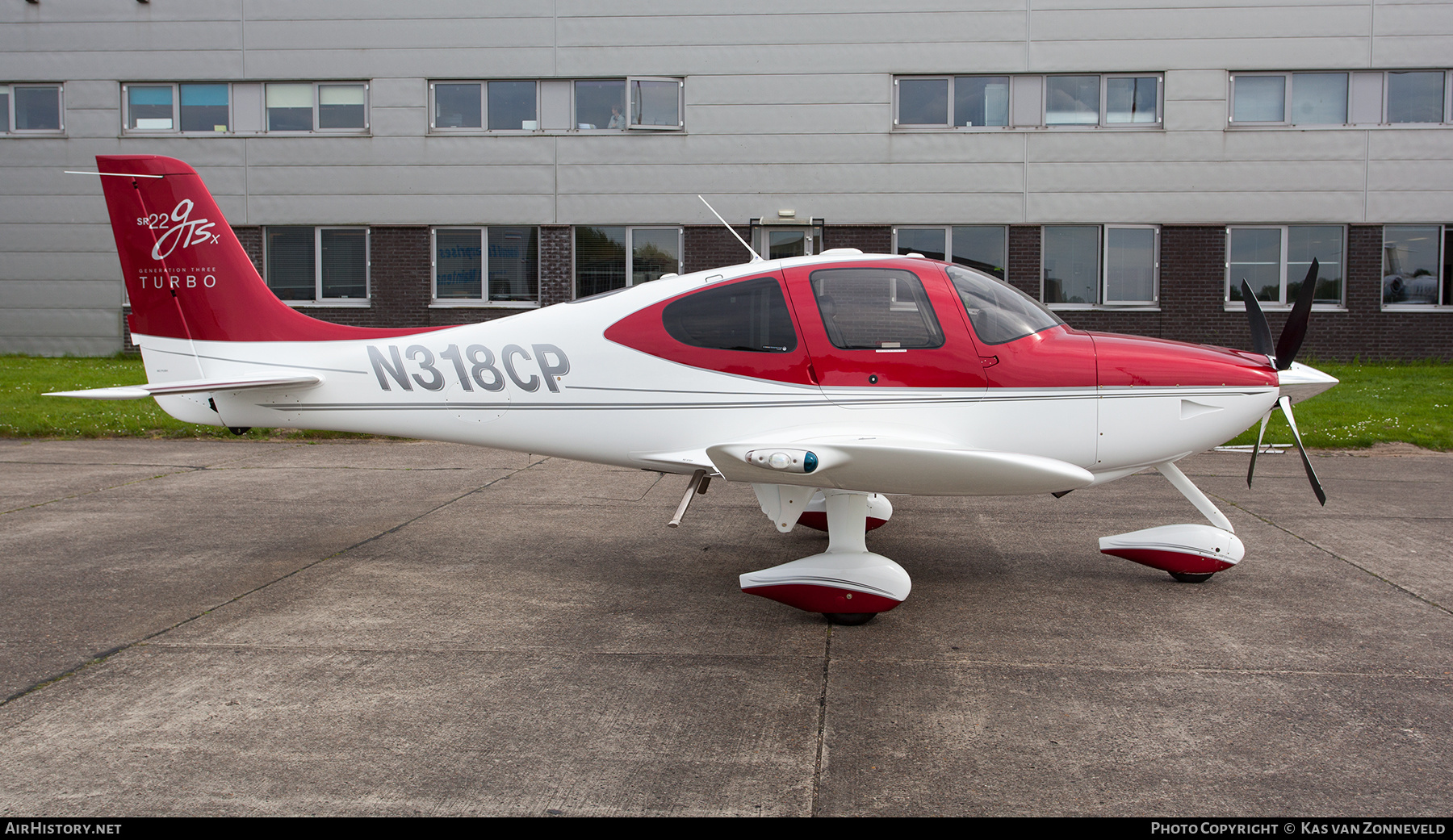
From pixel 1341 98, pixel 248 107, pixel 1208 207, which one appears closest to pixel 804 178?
pixel 1208 207

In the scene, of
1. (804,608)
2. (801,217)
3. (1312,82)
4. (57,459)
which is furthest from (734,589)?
(1312,82)

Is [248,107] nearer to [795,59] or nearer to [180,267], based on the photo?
[795,59]

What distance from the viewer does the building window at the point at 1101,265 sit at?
59.7 ft

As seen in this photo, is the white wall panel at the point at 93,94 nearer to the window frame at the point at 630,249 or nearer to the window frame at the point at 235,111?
the window frame at the point at 235,111

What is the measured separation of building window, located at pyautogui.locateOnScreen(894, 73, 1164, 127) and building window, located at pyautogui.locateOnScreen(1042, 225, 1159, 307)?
1988 millimetres

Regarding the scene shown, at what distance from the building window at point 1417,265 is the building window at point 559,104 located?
44.8 feet

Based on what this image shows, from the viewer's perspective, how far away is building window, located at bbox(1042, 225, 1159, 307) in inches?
716

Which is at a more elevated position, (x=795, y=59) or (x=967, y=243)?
(x=795, y=59)

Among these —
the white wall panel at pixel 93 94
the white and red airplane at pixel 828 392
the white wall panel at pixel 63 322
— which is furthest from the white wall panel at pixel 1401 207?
the white wall panel at pixel 63 322

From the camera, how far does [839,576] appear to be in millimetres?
5078

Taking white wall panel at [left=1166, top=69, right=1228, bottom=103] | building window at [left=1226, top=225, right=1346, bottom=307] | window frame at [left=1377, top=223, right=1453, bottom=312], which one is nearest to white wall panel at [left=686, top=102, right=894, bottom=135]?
white wall panel at [left=1166, top=69, right=1228, bottom=103]

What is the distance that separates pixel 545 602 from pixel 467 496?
3602mm

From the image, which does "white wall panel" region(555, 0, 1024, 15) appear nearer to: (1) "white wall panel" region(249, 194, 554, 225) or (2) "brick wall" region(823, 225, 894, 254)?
(1) "white wall panel" region(249, 194, 554, 225)

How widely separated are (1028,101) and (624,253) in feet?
26.7
